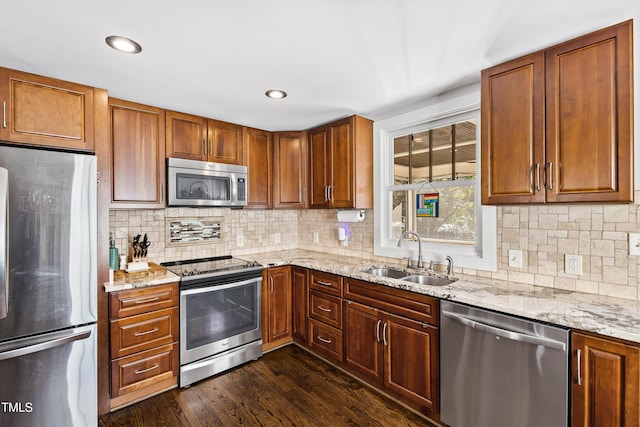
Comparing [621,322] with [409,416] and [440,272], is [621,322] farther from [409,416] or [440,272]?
[409,416]

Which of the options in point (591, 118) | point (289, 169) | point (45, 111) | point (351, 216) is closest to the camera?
point (591, 118)

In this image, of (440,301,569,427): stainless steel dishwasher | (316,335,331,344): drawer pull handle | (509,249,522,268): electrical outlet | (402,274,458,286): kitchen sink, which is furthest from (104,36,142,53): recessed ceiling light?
(509,249,522,268): electrical outlet

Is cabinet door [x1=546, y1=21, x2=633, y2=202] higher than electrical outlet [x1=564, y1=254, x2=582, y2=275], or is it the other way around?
cabinet door [x1=546, y1=21, x2=633, y2=202]

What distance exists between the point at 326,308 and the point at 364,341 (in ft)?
1.54

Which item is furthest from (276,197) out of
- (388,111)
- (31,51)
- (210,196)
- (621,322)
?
(621,322)

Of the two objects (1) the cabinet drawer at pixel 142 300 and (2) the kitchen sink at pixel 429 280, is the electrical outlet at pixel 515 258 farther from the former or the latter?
(1) the cabinet drawer at pixel 142 300

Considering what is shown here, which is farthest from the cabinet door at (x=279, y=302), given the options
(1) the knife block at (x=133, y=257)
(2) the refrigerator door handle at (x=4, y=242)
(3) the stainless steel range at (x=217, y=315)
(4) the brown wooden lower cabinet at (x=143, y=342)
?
(2) the refrigerator door handle at (x=4, y=242)

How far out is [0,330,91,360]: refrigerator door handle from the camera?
1.71 metres

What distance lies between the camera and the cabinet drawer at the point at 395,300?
78.5 inches

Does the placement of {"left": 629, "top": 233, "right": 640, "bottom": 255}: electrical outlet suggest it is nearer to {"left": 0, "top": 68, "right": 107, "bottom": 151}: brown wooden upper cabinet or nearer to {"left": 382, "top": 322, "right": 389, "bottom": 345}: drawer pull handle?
{"left": 382, "top": 322, "right": 389, "bottom": 345}: drawer pull handle

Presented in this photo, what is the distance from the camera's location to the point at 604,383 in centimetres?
137

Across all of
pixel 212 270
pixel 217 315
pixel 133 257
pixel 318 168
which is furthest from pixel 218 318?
pixel 318 168

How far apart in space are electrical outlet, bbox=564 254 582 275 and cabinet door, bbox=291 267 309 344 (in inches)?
76.7

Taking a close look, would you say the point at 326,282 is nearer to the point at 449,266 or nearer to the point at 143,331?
the point at 449,266
